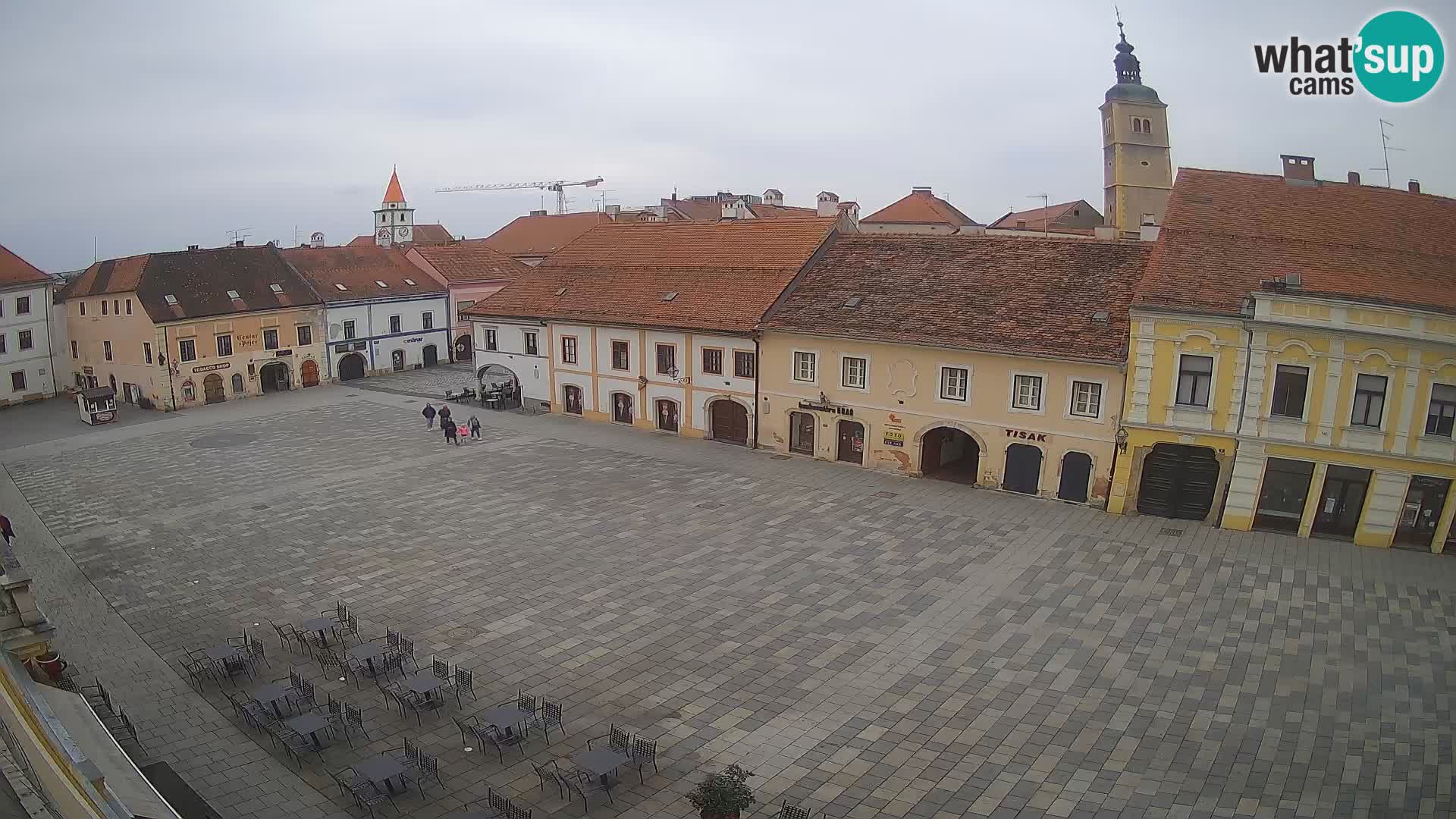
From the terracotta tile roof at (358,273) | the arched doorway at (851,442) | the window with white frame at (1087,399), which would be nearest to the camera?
the window with white frame at (1087,399)

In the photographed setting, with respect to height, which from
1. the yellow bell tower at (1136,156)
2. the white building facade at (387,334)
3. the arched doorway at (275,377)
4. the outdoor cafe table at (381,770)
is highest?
the yellow bell tower at (1136,156)

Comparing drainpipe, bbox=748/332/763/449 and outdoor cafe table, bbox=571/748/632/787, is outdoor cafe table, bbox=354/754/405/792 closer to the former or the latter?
outdoor cafe table, bbox=571/748/632/787

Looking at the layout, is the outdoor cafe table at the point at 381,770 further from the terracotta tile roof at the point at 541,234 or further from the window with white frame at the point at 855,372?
the terracotta tile roof at the point at 541,234

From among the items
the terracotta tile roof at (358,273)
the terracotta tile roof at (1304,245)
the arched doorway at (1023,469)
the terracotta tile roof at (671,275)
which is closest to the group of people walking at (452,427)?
the terracotta tile roof at (671,275)

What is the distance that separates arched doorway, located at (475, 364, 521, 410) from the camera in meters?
46.0

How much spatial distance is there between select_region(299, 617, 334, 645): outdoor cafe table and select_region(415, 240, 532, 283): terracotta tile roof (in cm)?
4131

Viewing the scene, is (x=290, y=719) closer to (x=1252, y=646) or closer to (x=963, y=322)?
(x=1252, y=646)

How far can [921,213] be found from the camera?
6894 centimetres

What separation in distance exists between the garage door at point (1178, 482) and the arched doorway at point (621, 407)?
21418 millimetres

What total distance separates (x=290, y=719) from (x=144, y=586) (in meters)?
10.3

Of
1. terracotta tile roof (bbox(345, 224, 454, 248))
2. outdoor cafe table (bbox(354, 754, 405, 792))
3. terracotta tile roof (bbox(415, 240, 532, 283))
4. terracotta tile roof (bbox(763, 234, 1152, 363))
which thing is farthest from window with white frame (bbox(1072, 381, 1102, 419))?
terracotta tile roof (bbox(345, 224, 454, 248))

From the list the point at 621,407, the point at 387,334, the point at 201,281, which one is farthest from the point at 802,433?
the point at 201,281

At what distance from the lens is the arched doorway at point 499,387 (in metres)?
46.0

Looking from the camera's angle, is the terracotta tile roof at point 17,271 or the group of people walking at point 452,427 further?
the terracotta tile roof at point 17,271
